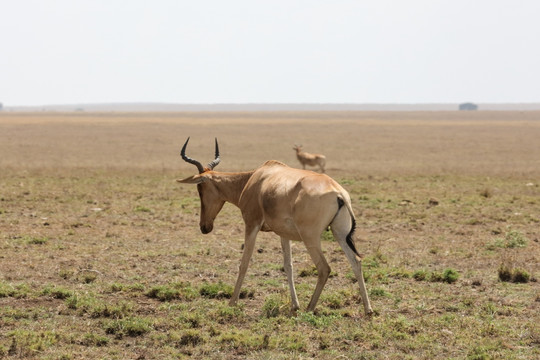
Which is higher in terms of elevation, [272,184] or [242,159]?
[272,184]

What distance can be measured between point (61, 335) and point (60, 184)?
59.7 feet

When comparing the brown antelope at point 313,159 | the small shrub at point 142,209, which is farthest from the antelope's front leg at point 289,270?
the brown antelope at point 313,159

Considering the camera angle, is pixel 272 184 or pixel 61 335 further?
pixel 272 184

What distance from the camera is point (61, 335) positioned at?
8523mm

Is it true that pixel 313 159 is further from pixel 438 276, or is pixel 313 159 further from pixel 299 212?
pixel 299 212

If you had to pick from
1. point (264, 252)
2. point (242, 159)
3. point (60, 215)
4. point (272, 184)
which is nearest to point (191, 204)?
point (60, 215)

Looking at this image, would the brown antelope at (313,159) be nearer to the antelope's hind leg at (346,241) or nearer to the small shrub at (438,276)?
the small shrub at (438,276)

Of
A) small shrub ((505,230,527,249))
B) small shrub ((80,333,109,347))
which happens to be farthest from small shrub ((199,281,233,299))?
small shrub ((505,230,527,249))

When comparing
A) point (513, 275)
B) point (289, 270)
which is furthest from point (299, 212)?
point (513, 275)

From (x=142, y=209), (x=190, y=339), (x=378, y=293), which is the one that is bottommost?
(x=142, y=209)

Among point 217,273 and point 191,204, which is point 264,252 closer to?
point 217,273

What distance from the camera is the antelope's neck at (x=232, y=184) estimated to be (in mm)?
11023

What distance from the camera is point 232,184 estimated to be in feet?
36.3

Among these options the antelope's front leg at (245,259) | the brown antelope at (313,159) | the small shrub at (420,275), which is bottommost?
the brown antelope at (313,159)
